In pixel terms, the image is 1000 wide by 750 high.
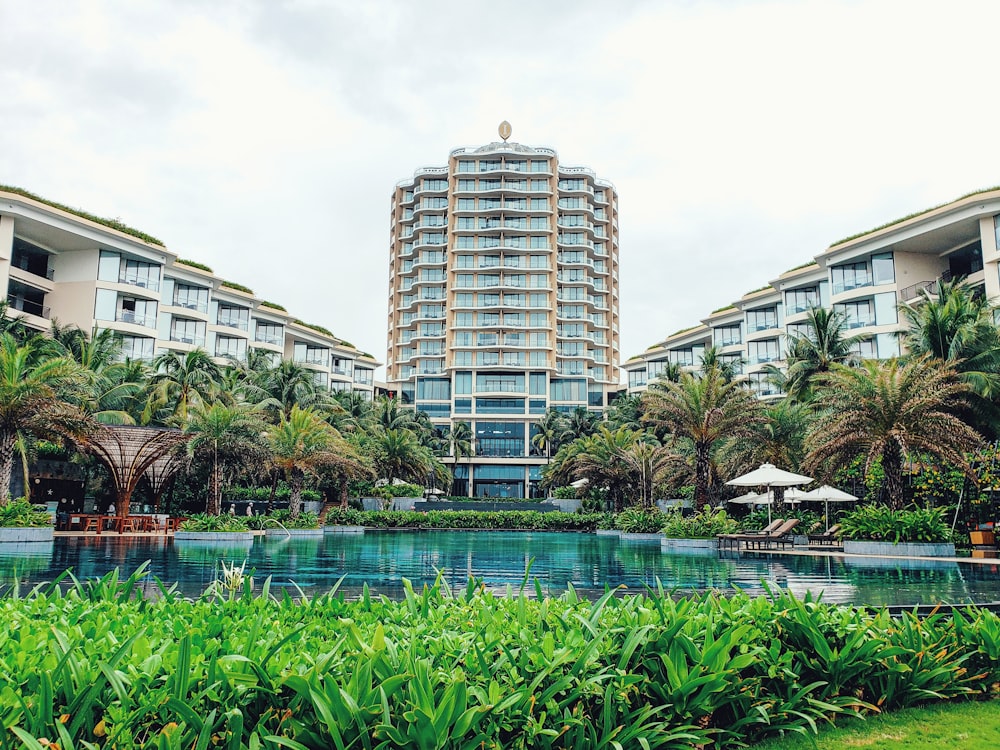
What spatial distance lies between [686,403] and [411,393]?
63.8 meters

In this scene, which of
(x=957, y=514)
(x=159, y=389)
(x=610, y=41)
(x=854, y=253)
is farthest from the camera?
(x=854, y=253)

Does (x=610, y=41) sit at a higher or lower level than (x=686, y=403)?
higher

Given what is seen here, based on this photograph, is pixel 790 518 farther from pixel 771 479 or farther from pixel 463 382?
pixel 463 382

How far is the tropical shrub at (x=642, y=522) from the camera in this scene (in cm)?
2981

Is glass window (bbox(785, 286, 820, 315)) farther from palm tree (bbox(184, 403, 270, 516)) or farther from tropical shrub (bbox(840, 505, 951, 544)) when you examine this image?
palm tree (bbox(184, 403, 270, 516))

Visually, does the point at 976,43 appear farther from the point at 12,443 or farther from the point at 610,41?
the point at 12,443

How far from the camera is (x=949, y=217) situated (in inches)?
1715

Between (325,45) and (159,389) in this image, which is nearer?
(325,45)

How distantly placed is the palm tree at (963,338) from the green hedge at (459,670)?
75.6 ft

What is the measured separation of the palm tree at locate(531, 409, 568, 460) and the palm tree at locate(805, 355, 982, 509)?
2018 inches

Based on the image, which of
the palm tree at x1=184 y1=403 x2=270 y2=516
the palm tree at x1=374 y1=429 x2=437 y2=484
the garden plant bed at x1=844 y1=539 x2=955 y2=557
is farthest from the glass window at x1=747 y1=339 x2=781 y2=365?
the palm tree at x1=184 y1=403 x2=270 y2=516

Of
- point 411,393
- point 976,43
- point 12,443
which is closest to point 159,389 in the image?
point 12,443

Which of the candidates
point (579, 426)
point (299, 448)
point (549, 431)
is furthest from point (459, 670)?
point (549, 431)

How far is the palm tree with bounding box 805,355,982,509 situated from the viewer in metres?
20.5
